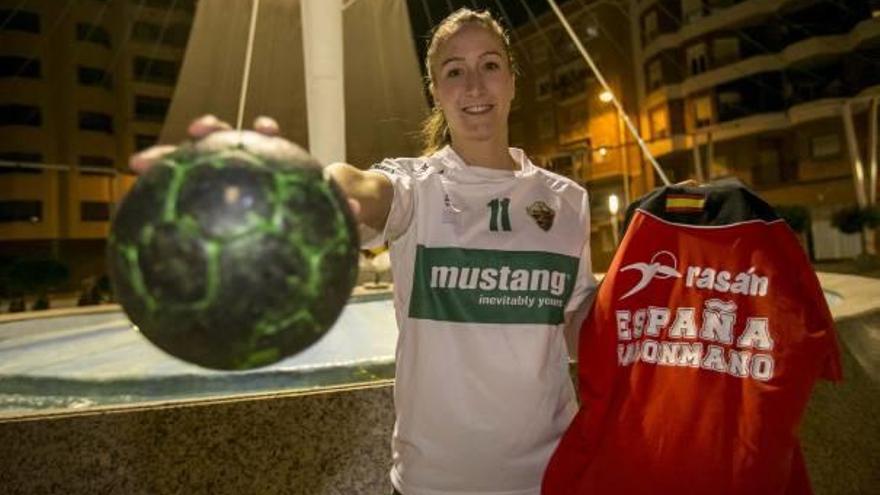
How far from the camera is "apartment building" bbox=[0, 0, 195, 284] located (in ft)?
111

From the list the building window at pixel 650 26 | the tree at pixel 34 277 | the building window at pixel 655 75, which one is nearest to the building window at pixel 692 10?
the building window at pixel 650 26

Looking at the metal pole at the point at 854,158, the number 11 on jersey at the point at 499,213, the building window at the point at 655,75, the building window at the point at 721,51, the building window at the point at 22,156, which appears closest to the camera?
the number 11 on jersey at the point at 499,213

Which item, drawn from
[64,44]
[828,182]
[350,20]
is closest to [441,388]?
[350,20]

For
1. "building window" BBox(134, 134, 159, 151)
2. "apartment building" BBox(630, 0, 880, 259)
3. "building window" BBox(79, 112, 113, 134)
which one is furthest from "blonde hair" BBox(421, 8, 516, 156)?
"building window" BBox(134, 134, 159, 151)

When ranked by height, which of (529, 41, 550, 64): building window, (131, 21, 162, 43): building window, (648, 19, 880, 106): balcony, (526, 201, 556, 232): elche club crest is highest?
(131, 21, 162, 43): building window

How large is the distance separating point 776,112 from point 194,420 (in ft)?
→ 104

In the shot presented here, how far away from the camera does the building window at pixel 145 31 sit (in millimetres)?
41312

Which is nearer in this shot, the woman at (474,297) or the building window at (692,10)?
the woman at (474,297)

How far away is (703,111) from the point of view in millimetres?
31203

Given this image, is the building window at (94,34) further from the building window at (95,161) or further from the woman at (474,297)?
the woman at (474,297)

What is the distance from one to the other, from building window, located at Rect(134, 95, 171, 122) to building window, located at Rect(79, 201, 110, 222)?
6.53 metres

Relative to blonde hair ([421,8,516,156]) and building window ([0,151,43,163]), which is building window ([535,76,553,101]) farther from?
blonde hair ([421,8,516,156])

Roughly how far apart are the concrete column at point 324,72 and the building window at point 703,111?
29220 millimetres

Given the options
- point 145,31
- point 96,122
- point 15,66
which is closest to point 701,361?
point 96,122
